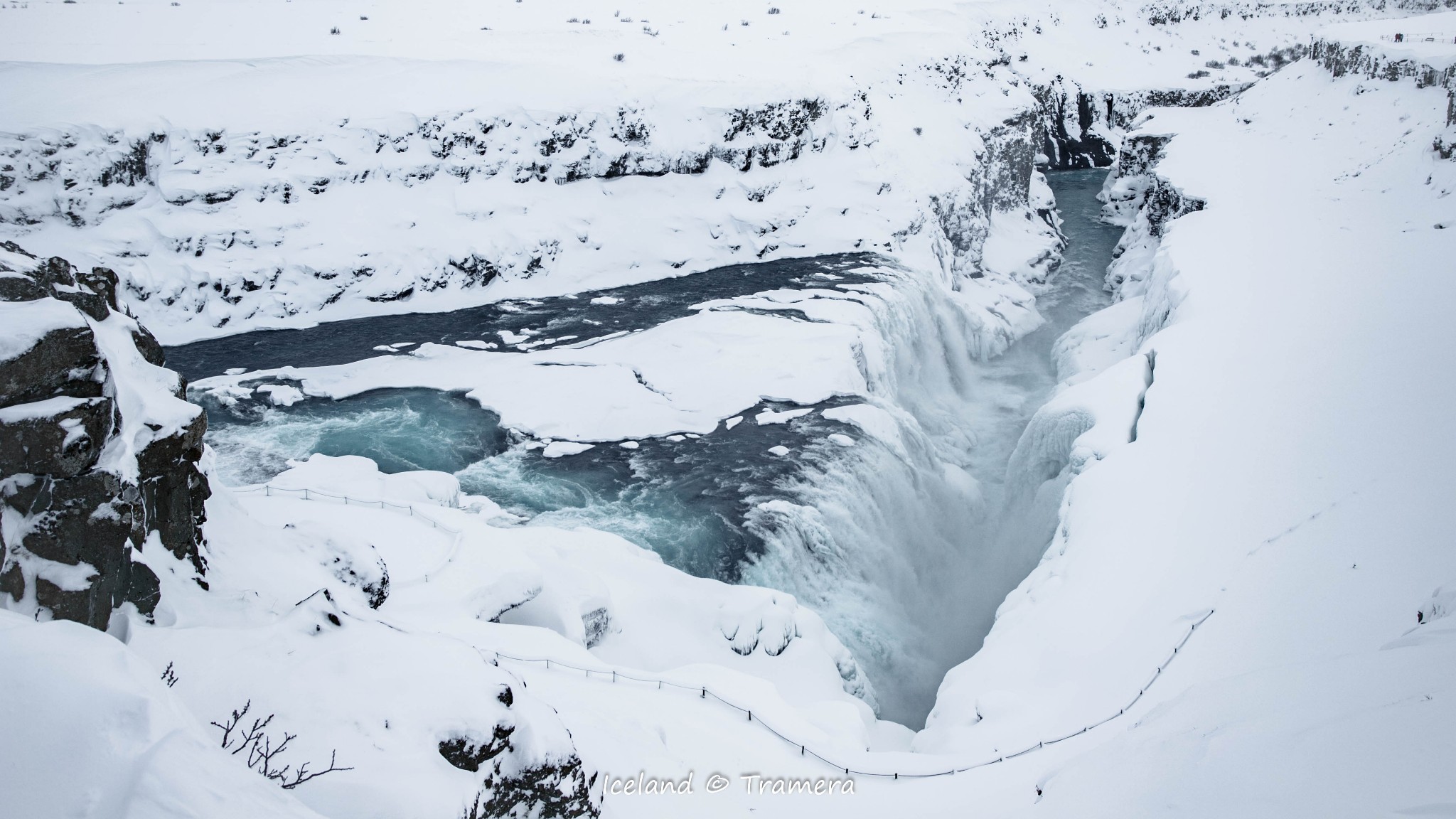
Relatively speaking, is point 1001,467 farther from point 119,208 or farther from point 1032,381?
point 119,208

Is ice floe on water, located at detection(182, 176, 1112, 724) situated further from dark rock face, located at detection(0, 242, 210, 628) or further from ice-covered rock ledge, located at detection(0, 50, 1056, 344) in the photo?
dark rock face, located at detection(0, 242, 210, 628)

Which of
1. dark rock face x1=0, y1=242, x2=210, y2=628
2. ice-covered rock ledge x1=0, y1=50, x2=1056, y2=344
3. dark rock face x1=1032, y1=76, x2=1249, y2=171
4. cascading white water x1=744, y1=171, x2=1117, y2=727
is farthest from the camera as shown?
dark rock face x1=1032, y1=76, x2=1249, y2=171

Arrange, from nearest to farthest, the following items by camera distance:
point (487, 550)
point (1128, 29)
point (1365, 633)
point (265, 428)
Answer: point (1365, 633)
point (487, 550)
point (265, 428)
point (1128, 29)

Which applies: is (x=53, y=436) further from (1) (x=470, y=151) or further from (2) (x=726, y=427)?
(1) (x=470, y=151)

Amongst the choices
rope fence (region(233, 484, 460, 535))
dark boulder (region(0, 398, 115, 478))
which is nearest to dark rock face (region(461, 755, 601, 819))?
dark boulder (region(0, 398, 115, 478))

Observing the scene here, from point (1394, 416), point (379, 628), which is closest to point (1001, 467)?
point (1394, 416)

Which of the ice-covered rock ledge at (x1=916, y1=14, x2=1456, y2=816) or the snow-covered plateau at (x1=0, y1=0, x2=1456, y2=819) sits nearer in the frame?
the ice-covered rock ledge at (x1=916, y1=14, x2=1456, y2=816)
